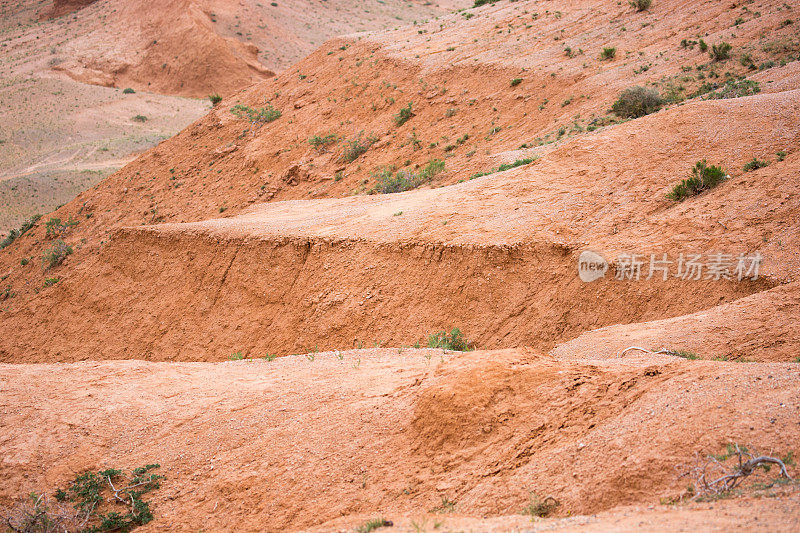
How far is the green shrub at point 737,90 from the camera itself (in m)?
11.9

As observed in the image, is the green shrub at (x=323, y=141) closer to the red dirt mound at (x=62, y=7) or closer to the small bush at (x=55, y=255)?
the small bush at (x=55, y=255)

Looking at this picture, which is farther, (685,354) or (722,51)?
(722,51)

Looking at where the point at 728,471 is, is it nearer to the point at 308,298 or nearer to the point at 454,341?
the point at 454,341

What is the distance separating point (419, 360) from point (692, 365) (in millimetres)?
2978

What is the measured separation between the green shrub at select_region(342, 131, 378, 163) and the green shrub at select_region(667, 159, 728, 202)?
13.5 metres

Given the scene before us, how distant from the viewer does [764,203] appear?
26.8ft

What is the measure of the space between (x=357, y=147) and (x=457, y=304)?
12730 millimetres

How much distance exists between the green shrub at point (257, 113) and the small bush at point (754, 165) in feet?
66.8

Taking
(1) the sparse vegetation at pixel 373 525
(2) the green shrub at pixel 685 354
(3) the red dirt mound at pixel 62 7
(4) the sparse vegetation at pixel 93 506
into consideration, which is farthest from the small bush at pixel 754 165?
(3) the red dirt mound at pixel 62 7

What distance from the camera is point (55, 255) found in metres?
19.8

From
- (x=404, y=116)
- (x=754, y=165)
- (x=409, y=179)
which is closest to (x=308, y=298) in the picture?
(x=409, y=179)

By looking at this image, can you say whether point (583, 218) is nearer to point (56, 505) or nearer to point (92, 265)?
point (56, 505)

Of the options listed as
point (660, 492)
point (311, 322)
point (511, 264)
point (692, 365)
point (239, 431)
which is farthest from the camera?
point (311, 322)

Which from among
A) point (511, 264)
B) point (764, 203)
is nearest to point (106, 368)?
point (511, 264)
